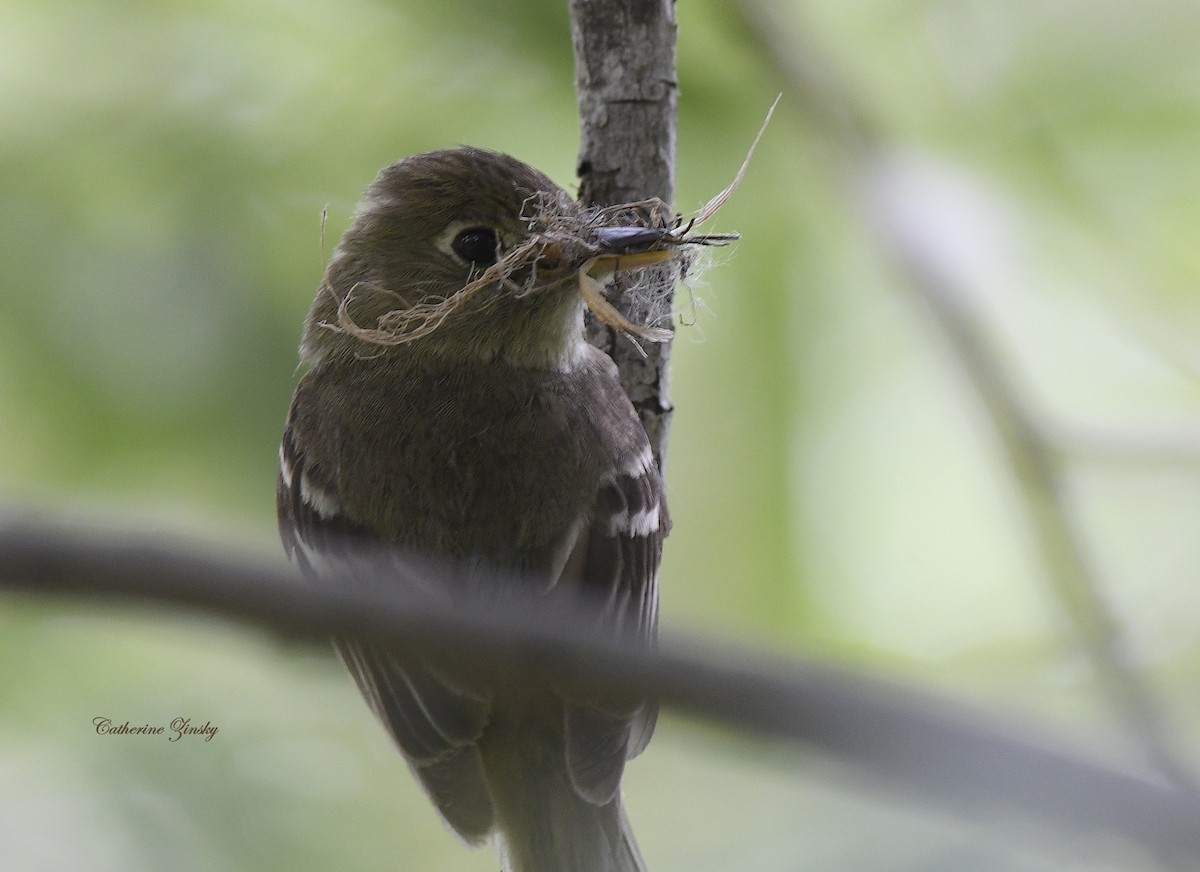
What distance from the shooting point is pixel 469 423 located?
3.07 meters

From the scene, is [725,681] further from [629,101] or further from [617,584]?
[629,101]

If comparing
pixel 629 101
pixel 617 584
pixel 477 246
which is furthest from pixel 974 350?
pixel 477 246

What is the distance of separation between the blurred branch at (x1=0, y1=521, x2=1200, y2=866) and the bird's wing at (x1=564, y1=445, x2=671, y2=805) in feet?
5.83

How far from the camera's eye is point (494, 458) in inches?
118

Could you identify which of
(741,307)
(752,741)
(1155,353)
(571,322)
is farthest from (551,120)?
(752,741)

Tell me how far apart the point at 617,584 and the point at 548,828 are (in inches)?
24.2

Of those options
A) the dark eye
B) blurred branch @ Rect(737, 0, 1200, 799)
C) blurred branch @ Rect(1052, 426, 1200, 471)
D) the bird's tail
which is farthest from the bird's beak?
blurred branch @ Rect(1052, 426, 1200, 471)

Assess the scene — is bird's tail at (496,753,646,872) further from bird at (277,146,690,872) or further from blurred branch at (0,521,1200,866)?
blurred branch at (0,521,1200,866)

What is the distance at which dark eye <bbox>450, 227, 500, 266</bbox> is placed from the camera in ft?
10.9

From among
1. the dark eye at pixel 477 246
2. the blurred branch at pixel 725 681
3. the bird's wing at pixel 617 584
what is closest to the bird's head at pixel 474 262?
the dark eye at pixel 477 246

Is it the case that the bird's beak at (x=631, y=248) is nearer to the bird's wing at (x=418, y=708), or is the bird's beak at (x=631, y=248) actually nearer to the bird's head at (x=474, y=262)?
the bird's head at (x=474, y=262)

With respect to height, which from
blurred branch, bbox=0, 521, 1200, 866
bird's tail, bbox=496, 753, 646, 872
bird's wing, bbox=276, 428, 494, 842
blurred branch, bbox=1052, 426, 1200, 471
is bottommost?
bird's tail, bbox=496, 753, 646, 872

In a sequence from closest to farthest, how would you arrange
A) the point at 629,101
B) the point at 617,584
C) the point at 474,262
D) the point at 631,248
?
the point at 631,248
the point at 617,584
the point at 474,262
the point at 629,101

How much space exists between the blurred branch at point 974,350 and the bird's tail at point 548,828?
1331 mm
